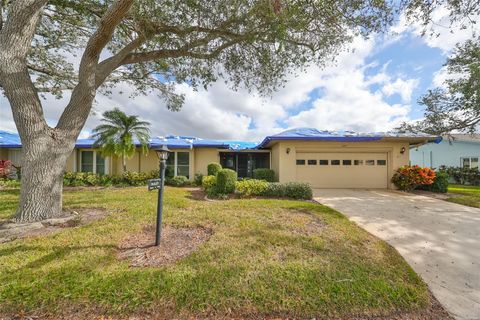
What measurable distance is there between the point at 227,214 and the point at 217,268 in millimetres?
Answer: 2700

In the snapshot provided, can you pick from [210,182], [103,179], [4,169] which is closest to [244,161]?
[210,182]

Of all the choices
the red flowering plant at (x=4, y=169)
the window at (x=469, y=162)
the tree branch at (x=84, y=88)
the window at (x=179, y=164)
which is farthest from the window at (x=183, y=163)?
the window at (x=469, y=162)

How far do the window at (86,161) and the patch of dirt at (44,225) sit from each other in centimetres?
987

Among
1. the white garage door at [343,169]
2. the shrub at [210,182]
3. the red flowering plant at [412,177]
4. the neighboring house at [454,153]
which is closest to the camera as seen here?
the shrub at [210,182]

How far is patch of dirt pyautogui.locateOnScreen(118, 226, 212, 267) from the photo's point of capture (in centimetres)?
316

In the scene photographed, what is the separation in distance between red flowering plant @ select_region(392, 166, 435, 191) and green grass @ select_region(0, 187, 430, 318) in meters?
8.02

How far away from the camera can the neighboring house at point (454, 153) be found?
62.0 ft

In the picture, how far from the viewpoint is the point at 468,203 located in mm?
7477

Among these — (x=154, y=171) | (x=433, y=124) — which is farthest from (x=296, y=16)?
(x=433, y=124)

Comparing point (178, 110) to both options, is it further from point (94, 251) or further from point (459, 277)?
point (459, 277)

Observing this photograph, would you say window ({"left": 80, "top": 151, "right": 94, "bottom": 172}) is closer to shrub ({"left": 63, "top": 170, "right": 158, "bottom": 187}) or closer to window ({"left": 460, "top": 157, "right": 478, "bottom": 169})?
shrub ({"left": 63, "top": 170, "right": 158, "bottom": 187})

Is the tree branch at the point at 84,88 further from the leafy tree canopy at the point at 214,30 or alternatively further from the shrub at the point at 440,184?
the shrub at the point at 440,184

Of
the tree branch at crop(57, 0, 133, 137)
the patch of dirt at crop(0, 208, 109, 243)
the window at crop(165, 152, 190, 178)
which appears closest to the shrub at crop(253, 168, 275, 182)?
the window at crop(165, 152, 190, 178)

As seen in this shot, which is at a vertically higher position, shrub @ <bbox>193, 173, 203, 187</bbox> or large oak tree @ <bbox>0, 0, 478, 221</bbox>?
large oak tree @ <bbox>0, 0, 478, 221</bbox>
